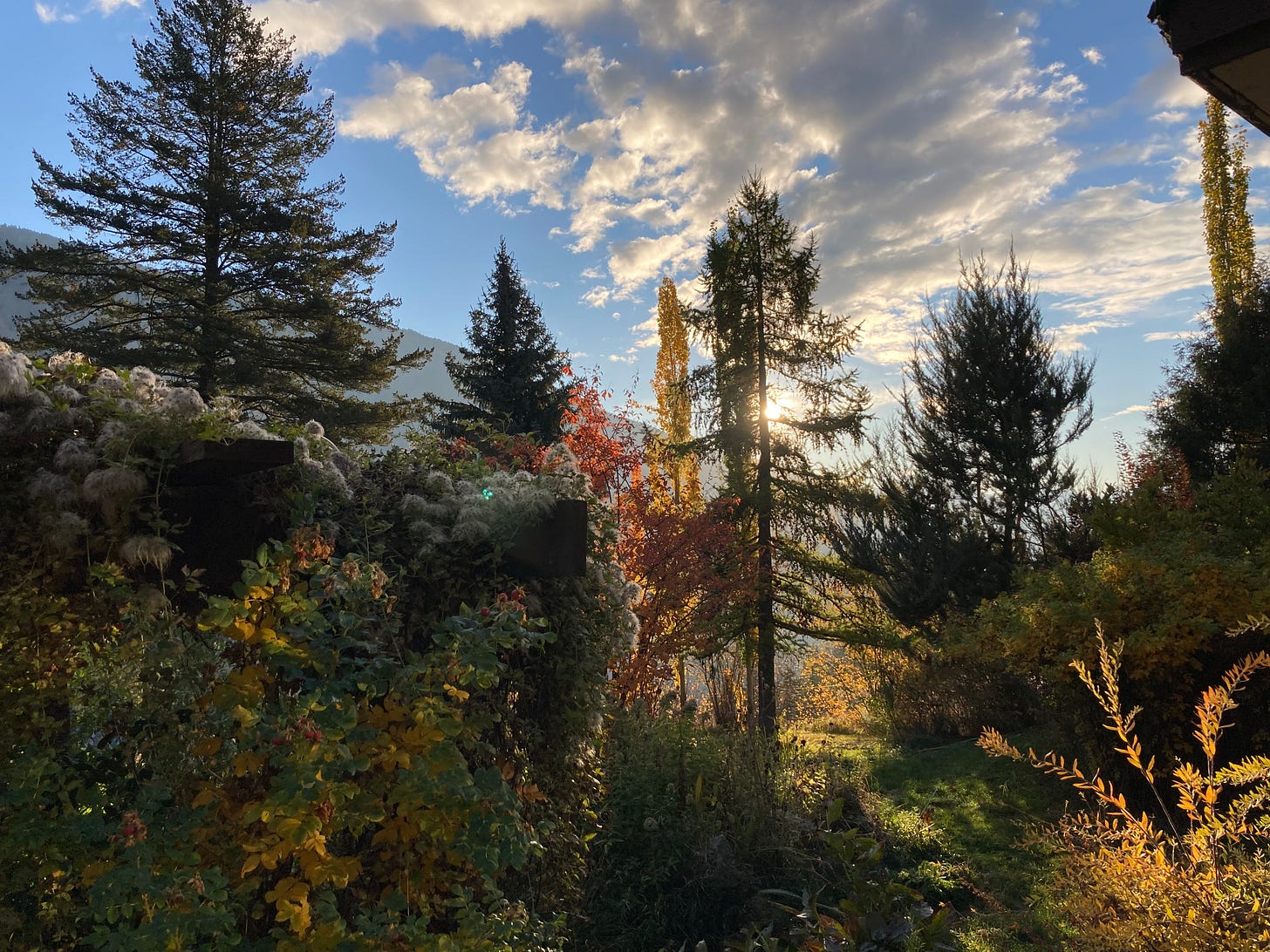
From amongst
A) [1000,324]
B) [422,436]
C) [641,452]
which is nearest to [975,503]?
[1000,324]

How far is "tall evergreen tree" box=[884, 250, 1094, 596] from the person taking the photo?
480 inches

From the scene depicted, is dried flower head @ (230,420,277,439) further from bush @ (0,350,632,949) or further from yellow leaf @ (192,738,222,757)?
yellow leaf @ (192,738,222,757)

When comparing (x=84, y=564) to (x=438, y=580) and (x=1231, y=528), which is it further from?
(x=1231, y=528)

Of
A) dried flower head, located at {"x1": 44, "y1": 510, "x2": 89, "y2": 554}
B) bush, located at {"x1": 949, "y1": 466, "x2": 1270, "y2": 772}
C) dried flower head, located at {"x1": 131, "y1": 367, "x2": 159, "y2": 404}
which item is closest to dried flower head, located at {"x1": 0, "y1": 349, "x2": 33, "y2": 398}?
dried flower head, located at {"x1": 131, "y1": 367, "x2": 159, "y2": 404}

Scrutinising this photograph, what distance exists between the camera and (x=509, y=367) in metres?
18.7

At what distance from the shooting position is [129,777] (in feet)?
7.38

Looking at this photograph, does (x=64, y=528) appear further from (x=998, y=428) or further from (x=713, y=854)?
(x=998, y=428)

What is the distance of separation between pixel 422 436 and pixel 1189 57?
3014 mm

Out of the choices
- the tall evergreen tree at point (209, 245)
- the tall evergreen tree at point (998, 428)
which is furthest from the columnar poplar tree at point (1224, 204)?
the tall evergreen tree at point (209, 245)

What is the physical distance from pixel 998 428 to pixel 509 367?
11.5m

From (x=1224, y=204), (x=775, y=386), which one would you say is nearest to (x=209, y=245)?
(x=775, y=386)

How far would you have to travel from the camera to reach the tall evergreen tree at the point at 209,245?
14.3 m

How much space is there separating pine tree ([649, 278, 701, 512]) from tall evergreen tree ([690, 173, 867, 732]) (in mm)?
741

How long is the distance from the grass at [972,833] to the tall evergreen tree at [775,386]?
14.8ft
